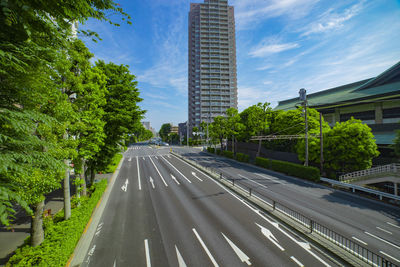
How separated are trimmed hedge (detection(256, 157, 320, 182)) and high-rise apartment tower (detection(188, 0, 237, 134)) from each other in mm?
56950

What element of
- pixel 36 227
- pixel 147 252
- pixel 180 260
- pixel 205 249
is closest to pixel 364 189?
pixel 205 249

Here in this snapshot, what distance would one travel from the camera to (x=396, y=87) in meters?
24.5

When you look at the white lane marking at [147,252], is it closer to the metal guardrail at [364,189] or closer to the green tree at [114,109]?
the green tree at [114,109]

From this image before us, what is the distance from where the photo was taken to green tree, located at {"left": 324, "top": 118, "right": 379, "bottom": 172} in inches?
683

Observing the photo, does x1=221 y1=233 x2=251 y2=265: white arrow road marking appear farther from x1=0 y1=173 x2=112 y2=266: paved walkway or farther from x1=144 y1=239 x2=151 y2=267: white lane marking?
x1=0 y1=173 x2=112 y2=266: paved walkway

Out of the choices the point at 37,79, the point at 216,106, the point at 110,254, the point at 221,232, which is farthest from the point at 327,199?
the point at 216,106

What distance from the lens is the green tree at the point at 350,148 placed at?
683 inches

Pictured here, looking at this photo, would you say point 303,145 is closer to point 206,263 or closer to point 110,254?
point 206,263

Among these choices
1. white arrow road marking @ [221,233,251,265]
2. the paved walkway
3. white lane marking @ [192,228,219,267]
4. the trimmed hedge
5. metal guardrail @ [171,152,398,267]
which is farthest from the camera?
the trimmed hedge

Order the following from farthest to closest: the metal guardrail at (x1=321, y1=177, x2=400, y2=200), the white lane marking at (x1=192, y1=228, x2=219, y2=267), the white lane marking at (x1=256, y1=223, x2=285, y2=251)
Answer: the metal guardrail at (x1=321, y1=177, x2=400, y2=200) → the white lane marking at (x1=256, y1=223, x2=285, y2=251) → the white lane marking at (x1=192, y1=228, x2=219, y2=267)

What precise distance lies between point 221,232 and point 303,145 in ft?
62.5

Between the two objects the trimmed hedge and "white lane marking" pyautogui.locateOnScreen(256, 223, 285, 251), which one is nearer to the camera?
"white lane marking" pyautogui.locateOnScreen(256, 223, 285, 251)

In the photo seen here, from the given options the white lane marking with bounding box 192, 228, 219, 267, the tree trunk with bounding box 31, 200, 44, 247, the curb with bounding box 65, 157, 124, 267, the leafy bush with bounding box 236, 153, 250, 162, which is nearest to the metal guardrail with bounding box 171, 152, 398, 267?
the white lane marking with bounding box 192, 228, 219, 267

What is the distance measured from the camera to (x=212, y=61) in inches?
3255
